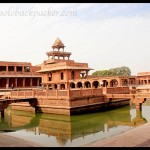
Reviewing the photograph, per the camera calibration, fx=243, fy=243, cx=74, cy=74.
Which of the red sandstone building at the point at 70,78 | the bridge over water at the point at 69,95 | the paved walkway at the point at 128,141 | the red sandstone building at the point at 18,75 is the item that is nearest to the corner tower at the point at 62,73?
the red sandstone building at the point at 70,78

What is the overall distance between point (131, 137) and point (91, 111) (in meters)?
10.9

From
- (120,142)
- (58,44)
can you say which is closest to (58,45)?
(58,44)

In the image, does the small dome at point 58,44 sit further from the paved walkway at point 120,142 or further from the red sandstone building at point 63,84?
the paved walkway at point 120,142

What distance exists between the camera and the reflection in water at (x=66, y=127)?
42.5ft

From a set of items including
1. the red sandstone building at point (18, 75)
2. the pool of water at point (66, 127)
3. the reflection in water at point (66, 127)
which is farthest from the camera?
the red sandstone building at point (18, 75)

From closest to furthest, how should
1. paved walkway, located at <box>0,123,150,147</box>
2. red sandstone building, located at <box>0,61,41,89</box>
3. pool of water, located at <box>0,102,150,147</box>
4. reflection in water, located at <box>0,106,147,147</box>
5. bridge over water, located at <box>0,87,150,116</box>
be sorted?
paved walkway, located at <box>0,123,150,147</box> < pool of water, located at <box>0,102,150,147</box> < reflection in water, located at <box>0,106,147,147</box> < bridge over water, located at <box>0,87,150,116</box> < red sandstone building, located at <box>0,61,41,89</box>

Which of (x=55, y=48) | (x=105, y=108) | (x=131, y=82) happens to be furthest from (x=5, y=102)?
(x=55, y=48)

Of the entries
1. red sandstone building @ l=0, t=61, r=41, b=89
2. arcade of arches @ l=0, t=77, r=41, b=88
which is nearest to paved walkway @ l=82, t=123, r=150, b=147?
red sandstone building @ l=0, t=61, r=41, b=89

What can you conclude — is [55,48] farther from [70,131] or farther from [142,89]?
[70,131]

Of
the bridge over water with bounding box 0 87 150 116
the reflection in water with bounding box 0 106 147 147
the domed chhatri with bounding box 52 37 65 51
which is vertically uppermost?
the domed chhatri with bounding box 52 37 65 51

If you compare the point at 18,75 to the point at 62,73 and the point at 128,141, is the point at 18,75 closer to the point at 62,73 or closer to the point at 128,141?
the point at 62,73

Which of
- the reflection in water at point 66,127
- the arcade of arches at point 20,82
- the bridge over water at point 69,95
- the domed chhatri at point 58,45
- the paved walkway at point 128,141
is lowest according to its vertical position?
the reflection in water at point 66,127

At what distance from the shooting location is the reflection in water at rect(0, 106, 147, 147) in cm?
1296

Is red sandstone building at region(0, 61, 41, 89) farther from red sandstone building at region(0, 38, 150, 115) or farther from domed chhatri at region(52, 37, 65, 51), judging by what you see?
domed chhatri at region(52, 37, 65, 51)
